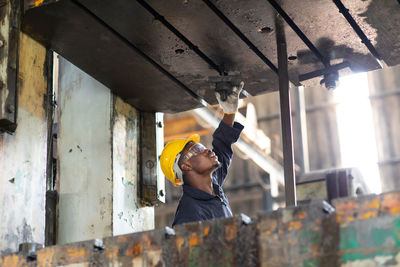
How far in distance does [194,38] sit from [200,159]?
1023mm

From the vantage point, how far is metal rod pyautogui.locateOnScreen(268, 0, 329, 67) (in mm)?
4055

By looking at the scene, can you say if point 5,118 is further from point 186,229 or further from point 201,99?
point 201,99

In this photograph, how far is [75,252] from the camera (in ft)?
10.7

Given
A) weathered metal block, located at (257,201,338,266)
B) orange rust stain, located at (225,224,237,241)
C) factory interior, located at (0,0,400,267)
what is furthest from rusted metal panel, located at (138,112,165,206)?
weathered metal block, located at (257,201,338,266)

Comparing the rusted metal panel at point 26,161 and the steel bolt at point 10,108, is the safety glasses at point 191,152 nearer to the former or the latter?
the rusted metal panel at point 26,161

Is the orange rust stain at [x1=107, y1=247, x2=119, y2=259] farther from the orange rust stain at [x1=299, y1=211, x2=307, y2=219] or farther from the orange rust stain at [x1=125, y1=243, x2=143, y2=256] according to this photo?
the orange rust stain at [x1=299, y1=211, x2=307, y2=219]

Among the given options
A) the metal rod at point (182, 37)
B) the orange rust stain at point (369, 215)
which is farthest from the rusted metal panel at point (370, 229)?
the metal rod at point (182, 37)

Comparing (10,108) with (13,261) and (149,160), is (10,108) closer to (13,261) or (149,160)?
(13,261)

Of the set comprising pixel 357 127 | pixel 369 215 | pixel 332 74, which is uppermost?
pixel 357 127

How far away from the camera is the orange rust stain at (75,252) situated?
3257 millimetres

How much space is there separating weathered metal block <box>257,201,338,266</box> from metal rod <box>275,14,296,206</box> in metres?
1.36

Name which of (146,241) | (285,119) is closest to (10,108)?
(146,241)

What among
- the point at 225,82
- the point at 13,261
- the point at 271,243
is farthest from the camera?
the point at 225,82

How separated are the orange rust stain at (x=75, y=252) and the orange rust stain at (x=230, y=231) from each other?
695mm
